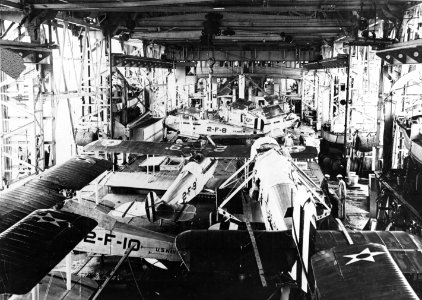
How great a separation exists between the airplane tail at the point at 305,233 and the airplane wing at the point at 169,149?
8833 mm

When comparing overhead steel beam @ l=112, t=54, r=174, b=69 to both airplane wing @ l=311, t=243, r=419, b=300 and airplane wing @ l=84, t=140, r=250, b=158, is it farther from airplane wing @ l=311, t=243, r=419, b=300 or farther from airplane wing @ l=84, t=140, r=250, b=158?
airplane wing @ l=311, t=243, r=419, b=300

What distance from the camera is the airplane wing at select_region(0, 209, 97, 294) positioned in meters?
5.68

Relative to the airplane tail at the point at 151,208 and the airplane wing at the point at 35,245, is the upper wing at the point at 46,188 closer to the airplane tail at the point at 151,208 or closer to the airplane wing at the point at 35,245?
the airplane wing at the point at 35,245

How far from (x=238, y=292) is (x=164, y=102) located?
81.2 feet

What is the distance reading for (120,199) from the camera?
1688 centimetres

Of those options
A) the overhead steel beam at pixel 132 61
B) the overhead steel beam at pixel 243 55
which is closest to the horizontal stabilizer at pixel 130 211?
the overhead steel beam at pixel 132 61

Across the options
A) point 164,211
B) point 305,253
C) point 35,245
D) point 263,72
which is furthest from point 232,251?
point 263,72

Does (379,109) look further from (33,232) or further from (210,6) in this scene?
(33,232)

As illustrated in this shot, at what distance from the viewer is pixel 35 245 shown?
6.54 meters

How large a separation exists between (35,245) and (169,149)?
1115cm

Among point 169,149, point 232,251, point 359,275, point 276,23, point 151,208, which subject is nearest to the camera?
point 359,275

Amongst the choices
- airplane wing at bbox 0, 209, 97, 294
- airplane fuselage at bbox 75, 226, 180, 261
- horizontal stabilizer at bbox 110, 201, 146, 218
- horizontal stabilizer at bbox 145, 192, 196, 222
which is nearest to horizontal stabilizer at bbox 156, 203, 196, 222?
horizontal stabilizer at bbox 145, 192, 196, 222

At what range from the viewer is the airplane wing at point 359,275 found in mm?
4797

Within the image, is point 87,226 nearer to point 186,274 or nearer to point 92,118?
point 186,274
